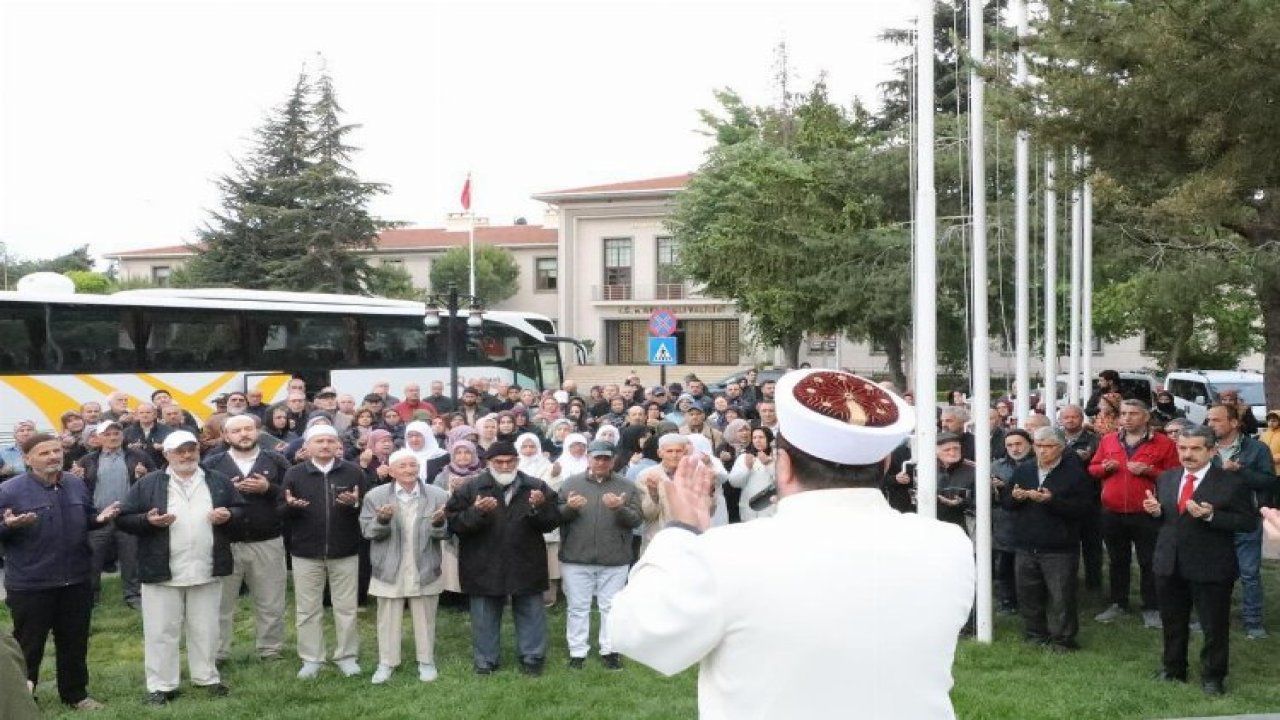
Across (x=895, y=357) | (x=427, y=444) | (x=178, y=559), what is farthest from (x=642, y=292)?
(x=178, y=559)

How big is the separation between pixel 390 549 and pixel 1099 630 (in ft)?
19.6

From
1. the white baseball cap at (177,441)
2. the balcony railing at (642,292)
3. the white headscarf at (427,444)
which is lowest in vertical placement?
the white headscarf at (427,444)

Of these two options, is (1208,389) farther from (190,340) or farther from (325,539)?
(325,539)

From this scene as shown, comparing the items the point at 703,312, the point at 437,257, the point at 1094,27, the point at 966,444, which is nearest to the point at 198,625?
the point at 966,444

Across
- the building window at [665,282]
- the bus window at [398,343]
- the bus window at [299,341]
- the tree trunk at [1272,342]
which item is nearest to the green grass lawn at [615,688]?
the tree trunk at [1272,342]

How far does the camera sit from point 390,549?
9.27 metres

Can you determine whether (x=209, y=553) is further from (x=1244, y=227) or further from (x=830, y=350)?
(x=830, y=350)

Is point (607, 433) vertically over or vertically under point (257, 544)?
over

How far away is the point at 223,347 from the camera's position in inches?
914

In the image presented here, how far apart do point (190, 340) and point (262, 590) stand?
550 inches

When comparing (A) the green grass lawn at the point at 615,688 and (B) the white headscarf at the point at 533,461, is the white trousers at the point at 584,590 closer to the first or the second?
(A) the green grass lawn at the point at 615,688

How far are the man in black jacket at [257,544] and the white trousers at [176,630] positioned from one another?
80 cm

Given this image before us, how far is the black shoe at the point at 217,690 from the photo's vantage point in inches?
346

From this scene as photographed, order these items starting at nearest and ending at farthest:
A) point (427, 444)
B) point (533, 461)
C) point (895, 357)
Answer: point (533, 461), point (427, 444), point (895, 357)
